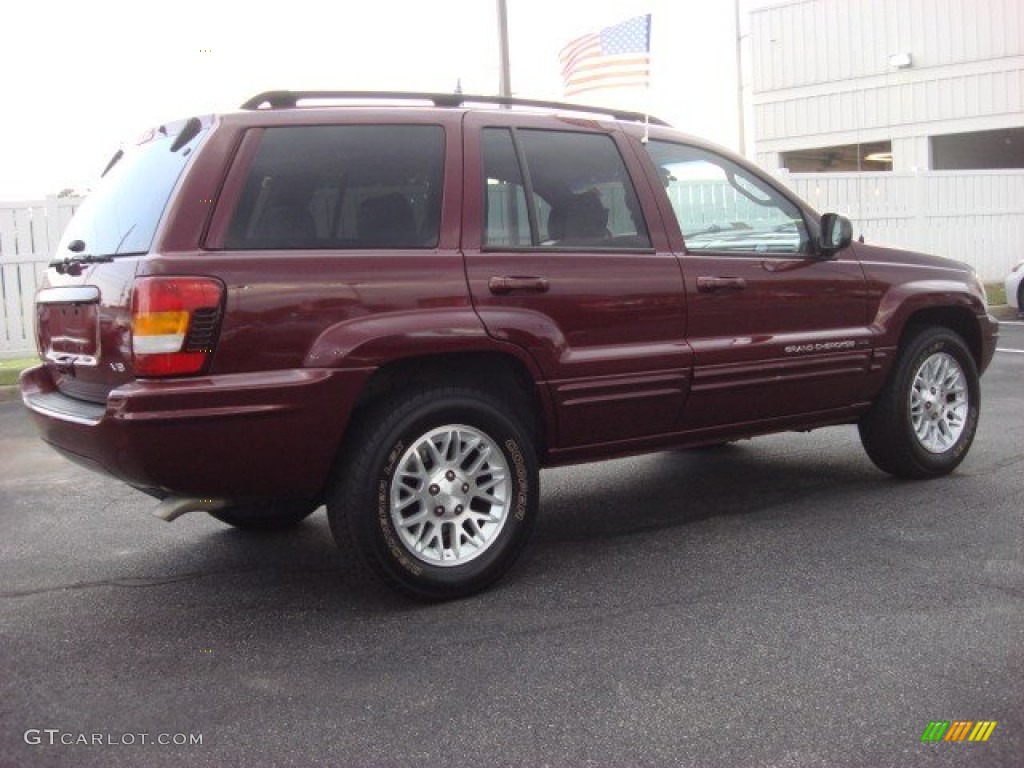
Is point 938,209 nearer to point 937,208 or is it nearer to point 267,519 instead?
point 937,208

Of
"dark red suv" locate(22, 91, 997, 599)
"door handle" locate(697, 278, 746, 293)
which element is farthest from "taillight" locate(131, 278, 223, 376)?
"door handle" locate(697, 278, 746, 293)

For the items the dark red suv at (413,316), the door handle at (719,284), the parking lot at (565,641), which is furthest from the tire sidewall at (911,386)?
the door handle at (719,284)

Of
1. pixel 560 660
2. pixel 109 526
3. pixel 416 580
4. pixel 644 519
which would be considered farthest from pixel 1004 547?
pixel 109 526

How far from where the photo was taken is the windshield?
3.68 m

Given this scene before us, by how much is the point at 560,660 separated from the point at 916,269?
3260mm

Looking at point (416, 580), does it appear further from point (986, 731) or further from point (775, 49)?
point (775, 49)

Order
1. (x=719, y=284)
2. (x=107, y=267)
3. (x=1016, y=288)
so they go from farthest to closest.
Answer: (x=1016, y=288) < (x=719, y=284) < (x=107, y=267)

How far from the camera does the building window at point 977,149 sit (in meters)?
27.8

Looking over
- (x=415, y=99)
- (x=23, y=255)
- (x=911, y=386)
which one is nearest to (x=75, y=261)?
(x=415, y=99)

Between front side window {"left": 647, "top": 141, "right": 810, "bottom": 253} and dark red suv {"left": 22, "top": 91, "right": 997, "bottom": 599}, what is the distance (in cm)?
2

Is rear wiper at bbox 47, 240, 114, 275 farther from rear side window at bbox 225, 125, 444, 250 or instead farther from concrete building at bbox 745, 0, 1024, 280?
concrete building at bbox 745, 0, 1024, 280

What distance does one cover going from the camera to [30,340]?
1223cm

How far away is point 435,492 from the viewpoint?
12.6 feet

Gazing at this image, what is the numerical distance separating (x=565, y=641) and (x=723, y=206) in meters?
2.44
